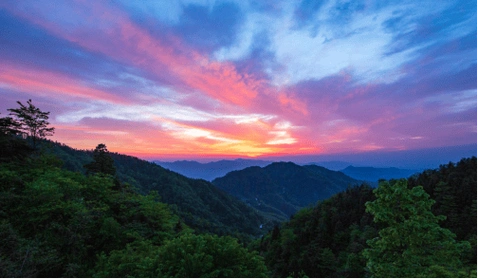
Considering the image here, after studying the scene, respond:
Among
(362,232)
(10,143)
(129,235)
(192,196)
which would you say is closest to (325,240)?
(362,232)

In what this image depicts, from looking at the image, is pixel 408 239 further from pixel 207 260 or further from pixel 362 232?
pixel 362 232

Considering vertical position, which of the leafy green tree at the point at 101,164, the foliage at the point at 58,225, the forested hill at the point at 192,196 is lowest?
the forested hill at the point at 192,196

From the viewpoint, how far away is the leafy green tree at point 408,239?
29.3ft

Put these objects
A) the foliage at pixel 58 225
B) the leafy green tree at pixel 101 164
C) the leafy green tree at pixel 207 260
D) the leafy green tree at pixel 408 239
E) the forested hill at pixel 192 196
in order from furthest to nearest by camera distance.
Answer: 1. the forested hill at pixel 192 196
2. the leafy green tree at pixel 101 164
3. the foliage at pixel 58 225
4. the leafy green tree at pixel 408 239
5. the leafy green tree at pixel 207 260

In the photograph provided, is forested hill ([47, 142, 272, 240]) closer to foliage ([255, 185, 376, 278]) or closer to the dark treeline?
foliage ([255, 185, 376, 278])

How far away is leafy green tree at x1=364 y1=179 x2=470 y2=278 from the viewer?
8945 millimetres

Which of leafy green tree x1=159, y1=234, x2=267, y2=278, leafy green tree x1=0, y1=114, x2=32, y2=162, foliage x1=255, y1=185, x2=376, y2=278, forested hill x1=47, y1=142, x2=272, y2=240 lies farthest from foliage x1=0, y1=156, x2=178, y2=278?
forested hill x1=47, y1=142, x2=272, y2=240

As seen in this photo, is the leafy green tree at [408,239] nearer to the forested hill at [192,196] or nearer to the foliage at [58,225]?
the foliage at [58,225]

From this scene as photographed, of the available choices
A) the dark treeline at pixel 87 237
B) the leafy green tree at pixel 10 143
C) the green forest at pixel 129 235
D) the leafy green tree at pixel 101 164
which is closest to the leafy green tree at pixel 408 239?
the green forest at pixel 129 235

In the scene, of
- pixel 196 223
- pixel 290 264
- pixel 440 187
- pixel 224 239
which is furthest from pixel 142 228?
pixel 196 223

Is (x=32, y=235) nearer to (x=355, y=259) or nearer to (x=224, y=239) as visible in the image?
(x=224, y=239)

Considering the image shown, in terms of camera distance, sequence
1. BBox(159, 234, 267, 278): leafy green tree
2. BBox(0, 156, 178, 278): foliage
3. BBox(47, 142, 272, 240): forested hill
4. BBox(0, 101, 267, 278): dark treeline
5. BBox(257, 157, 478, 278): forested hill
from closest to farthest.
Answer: BBox(159, 234, 267, 278): leafy green tree → BBox(0, 101, 267, 278): dark treeline → BBox(257, 157, 478, 278): forested hill → BBox(0, 156, 178, 278): foliage → BBox(47, 142, 272, 240): forested hill

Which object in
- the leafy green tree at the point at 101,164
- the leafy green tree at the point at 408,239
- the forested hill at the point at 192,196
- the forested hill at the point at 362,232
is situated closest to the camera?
the leafy green tree at the point at 408,239

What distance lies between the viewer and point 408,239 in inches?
373
